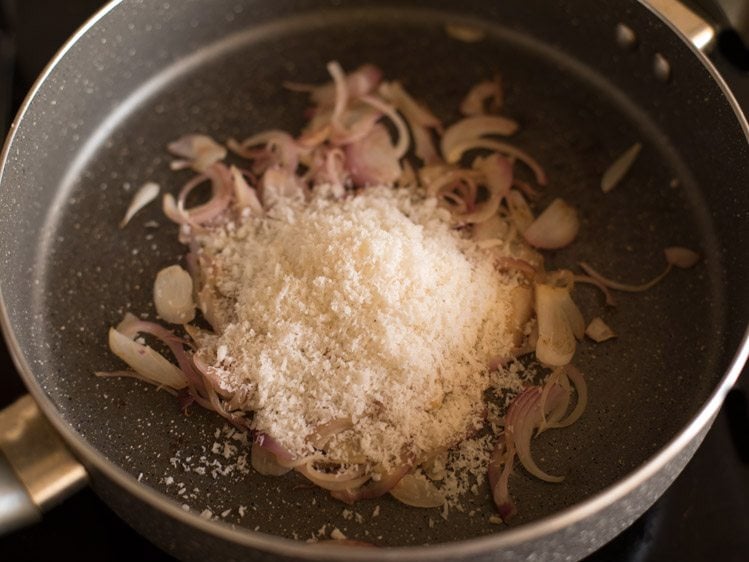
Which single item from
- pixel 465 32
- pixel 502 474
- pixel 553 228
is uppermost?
pixel 465 32

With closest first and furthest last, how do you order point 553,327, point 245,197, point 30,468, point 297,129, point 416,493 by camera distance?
1. point 30,468
2. point 416,493
3. point 553,327
4. point 245,197
5. point 297,129

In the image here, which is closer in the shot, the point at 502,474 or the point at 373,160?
the point at 502,474

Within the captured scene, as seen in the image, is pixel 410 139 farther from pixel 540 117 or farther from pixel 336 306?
pixel 336 306

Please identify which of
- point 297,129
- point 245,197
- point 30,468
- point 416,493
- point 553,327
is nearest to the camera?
point 30,468

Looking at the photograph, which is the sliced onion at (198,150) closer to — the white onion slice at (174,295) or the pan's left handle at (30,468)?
the white onion slice at (174,295)

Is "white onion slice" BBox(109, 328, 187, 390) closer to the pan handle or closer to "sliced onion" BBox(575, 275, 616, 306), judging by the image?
"sliced onion" BBox(575, 275, 616, 306)

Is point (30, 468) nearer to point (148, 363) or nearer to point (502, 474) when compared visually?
point (148, 363)

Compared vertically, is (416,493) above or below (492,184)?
below

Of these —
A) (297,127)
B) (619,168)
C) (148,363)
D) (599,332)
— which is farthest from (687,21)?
(148,363)
